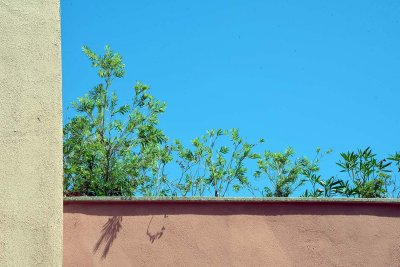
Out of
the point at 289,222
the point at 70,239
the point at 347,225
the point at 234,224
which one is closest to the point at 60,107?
the point at 70,239

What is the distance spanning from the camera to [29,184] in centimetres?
578

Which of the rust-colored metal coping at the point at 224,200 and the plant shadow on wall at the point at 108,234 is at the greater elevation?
the rust-colored metal coping at the point at 224,200

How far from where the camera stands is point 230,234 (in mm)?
6586

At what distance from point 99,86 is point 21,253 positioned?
3.28m

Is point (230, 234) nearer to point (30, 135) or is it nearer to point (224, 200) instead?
point (224, 200)

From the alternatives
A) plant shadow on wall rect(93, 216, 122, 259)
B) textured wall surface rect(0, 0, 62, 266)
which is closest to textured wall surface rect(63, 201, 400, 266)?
plant shadow on wall rect(93, 216, 122, 259)

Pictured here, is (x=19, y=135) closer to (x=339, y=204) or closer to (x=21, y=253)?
(x=21, y=253)

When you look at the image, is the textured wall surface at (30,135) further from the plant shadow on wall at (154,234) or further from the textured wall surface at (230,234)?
the plant shadow on wall at (154,234)

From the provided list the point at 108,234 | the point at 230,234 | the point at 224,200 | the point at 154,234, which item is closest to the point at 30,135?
the point at 108,234

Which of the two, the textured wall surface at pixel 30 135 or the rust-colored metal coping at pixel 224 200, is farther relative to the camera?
the rust-colored metal coping at pixel 224 200

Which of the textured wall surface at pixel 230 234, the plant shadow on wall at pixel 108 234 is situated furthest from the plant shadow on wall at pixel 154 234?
the plant shadow on wall at pixel 108 234

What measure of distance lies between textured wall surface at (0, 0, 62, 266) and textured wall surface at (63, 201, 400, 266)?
65 centimetres

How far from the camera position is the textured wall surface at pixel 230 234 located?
6477 millimetres

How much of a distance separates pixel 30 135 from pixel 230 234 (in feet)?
6.45
